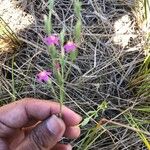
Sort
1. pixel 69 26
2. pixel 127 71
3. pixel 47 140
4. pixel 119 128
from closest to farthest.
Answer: pixel 47 140, pixel 119 128, pixel 127 71, pixel 69 26

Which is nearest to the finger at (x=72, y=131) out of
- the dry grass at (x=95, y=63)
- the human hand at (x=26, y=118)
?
the human hand at (x=26, y=118)

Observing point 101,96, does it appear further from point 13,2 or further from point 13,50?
point 13,2

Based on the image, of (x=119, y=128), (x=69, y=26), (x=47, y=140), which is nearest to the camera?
(x=47, y=140)

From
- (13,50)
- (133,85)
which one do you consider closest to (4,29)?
(13,50)

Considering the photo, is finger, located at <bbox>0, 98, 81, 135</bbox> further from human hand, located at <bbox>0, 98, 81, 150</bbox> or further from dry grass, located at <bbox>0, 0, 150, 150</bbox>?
dry grass, located at <bbox>0, 0, 150, 150</bbox>

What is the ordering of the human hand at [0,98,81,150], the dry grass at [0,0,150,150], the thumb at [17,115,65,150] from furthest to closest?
the dry grass at [0,0,150,150], the human hand at [0,98,81,150], the thumb at [17,115,65,150]

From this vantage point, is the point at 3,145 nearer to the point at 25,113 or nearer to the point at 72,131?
the point at 25,113

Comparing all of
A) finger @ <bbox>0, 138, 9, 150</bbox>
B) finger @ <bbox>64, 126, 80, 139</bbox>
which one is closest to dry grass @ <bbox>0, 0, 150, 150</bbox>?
finger @ <bbox>64, 126, 80, 139</bbox>
